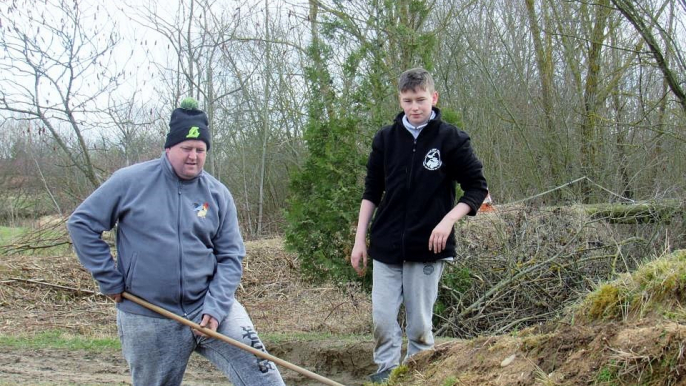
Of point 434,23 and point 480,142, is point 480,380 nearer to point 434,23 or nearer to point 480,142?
point 480,142

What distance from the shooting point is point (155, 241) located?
387 cm

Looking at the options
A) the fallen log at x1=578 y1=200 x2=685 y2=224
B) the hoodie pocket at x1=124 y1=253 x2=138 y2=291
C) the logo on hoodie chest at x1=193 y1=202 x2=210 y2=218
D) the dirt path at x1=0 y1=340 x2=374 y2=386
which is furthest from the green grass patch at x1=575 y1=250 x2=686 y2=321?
the fallen log at x1=578 y1=200 x2=685 y2=224

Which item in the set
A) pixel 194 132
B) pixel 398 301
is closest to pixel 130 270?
pixel 194 132

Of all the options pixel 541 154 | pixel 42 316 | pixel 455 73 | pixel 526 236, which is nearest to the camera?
pixel 526 236

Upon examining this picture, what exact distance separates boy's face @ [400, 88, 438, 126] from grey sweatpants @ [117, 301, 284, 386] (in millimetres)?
1747

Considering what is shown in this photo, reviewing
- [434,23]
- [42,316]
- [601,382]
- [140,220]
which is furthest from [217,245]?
[434,23]

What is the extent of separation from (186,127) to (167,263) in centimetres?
74

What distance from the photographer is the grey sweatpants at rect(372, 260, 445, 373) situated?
4.74 m

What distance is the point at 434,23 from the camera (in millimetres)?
17109

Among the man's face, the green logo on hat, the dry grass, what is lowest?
the dry grass

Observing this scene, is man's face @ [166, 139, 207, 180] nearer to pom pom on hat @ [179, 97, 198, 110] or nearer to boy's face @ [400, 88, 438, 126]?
pom pom on hat @ [179, 97, 198, 110]

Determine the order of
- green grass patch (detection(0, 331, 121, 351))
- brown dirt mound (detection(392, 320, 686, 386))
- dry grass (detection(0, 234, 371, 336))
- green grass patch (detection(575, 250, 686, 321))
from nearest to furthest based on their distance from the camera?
brown dirt mound (detection(392, 320, 686, 386))
green grass patch (detection(575, 250, 686, 321))
green grass patch (detection(0, 331, 121, 351))
dry grass (detection(0, 234, 371, 336))

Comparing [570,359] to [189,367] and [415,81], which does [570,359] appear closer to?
[415,81]

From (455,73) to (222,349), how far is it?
45.6 feet
